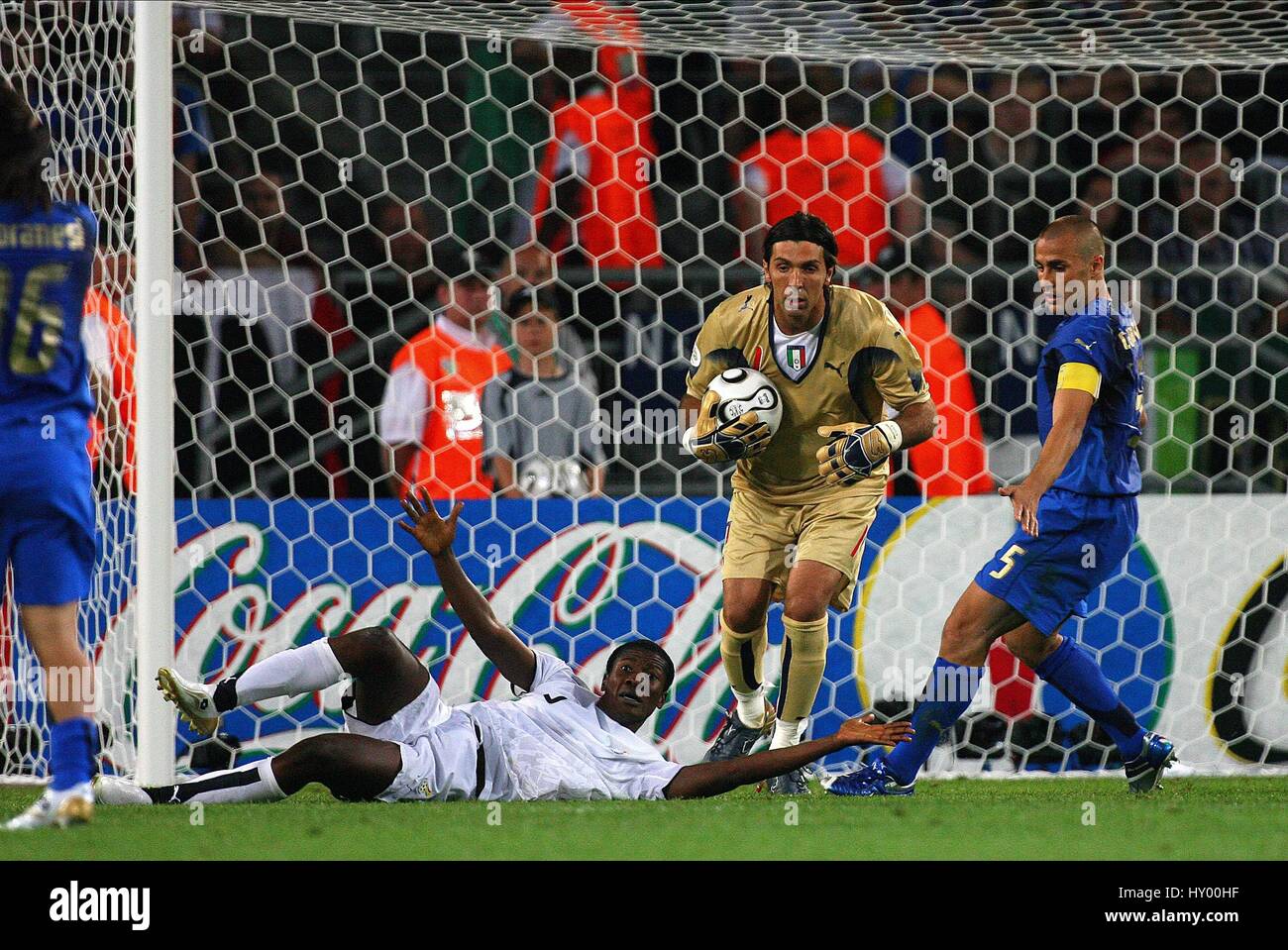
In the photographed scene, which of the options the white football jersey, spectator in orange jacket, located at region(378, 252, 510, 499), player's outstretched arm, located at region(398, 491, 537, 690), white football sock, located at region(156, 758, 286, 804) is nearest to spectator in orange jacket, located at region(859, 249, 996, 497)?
spectator in orange jacket, located at region(378, 252, 510, 499)

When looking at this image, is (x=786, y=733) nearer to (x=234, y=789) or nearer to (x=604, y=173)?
(x=234, y=789)

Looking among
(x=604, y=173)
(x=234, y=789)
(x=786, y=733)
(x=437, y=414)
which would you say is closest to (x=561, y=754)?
(x=786, y=733)

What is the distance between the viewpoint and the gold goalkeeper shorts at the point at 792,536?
16.6 feet

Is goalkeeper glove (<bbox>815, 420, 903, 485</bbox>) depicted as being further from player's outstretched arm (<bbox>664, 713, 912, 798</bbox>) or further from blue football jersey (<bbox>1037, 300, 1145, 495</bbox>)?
player's outstretched arm (<bbox>664, 713, 912, 798</bbox>)

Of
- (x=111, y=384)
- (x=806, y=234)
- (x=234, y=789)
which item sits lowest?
(x=234, y=789)

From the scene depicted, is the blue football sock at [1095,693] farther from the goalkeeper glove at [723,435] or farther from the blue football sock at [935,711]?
the goalkeeper glove at [723,435]

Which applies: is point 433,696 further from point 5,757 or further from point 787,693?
point 5,757

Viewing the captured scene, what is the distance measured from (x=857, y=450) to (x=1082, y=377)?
2.17ft

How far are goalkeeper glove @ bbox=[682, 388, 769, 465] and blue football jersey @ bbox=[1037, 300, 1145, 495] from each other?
0.83 meters

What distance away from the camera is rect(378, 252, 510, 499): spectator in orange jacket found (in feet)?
19.5

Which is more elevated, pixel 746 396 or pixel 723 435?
pixel 746 396


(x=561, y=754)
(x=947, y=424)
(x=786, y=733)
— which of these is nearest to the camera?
(x=561, y=754)

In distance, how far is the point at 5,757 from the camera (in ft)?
17.9

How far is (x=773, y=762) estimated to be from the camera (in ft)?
15.0
